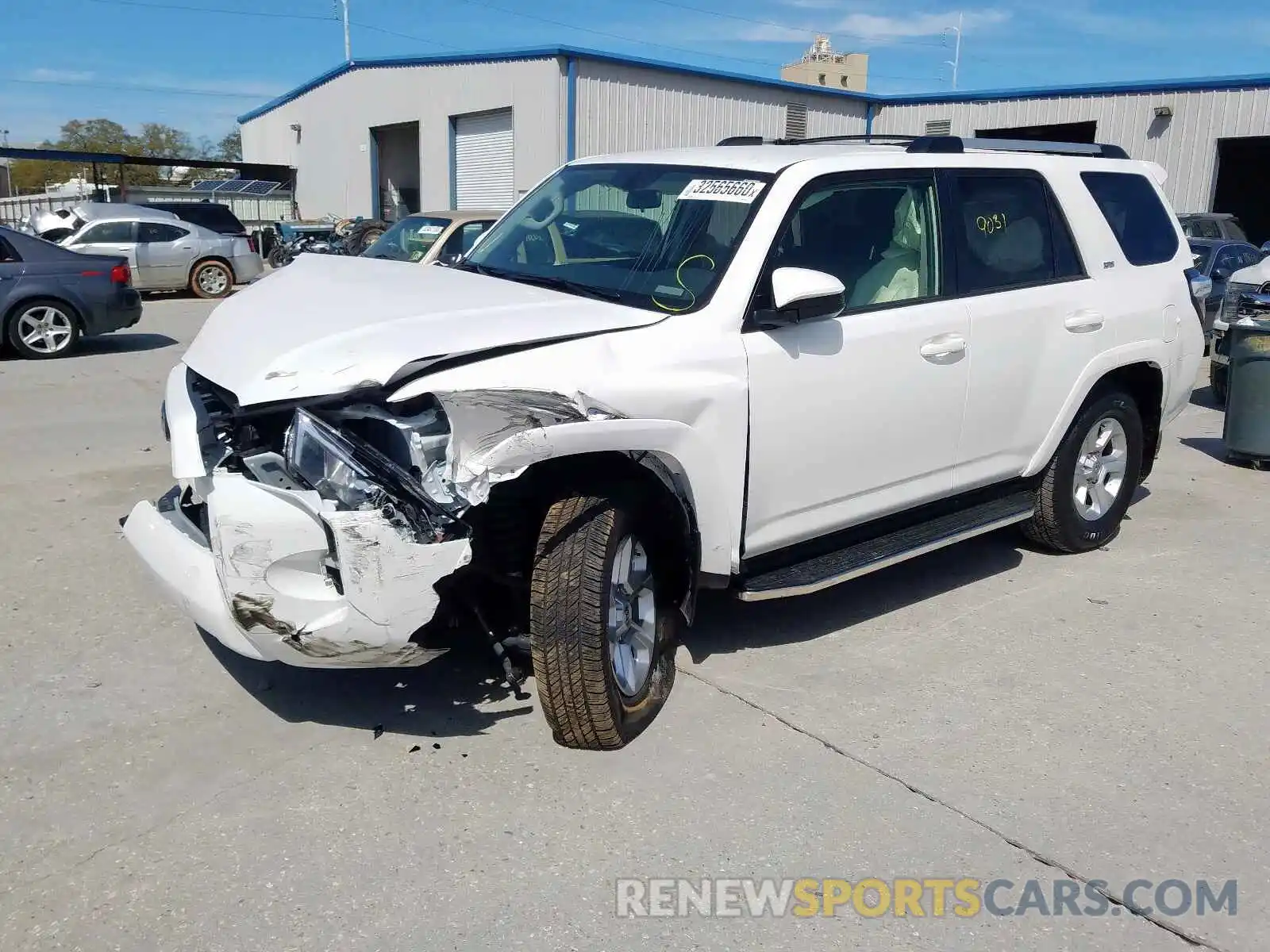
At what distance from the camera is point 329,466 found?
3227 mm

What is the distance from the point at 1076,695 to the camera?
4.22 metres

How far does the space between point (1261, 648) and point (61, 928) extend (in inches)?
182

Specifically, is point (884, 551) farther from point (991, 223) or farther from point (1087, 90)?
point (1087, 90)

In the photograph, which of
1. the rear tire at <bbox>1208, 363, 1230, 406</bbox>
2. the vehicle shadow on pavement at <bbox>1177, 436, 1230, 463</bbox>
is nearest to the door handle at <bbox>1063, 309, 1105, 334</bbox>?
the vehicle shadow on pavement at <bbox>1177, 436, 1230, 463</bbox>

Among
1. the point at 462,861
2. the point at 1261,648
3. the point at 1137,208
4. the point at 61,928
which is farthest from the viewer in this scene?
the point at 1137,208

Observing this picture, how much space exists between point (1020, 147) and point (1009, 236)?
3.59ft

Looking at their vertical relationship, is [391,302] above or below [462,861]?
above

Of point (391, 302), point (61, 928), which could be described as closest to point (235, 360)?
point (391, 302)

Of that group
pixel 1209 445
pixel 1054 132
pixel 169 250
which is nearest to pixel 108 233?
pixel 169 250

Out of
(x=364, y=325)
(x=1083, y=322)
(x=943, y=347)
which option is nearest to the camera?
(x=364, y=325)

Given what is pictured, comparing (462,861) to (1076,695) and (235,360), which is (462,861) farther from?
(1076,695)

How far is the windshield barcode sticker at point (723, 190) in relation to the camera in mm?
4254

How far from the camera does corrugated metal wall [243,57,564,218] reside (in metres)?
23.3

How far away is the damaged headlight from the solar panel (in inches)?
1400
